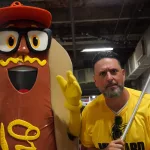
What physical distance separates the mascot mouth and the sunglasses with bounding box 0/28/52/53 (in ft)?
→ 0.36

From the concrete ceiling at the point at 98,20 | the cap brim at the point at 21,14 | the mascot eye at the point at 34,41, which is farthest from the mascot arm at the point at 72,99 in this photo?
the concrete ceiling at the point at 98,20

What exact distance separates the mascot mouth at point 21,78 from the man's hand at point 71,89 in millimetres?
187

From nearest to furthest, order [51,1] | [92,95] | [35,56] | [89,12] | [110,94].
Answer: [110,94], [35,56], [51,1], [89,12], [92,95]

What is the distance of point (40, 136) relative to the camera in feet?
5.08

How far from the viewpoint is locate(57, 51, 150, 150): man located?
150cm

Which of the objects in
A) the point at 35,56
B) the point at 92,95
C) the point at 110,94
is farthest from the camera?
the point at 92,95

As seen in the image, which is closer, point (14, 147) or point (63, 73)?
point (14, 147)

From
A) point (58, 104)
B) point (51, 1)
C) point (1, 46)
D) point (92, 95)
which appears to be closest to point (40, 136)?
point (58, 104)

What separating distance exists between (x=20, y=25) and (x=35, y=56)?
200 mm

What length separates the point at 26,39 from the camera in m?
1.62

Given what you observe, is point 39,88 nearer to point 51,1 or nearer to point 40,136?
point 40,136

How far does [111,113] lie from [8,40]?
0.70 m

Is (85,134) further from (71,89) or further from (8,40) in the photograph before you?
(8,40)

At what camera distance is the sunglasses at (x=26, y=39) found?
1601mm
